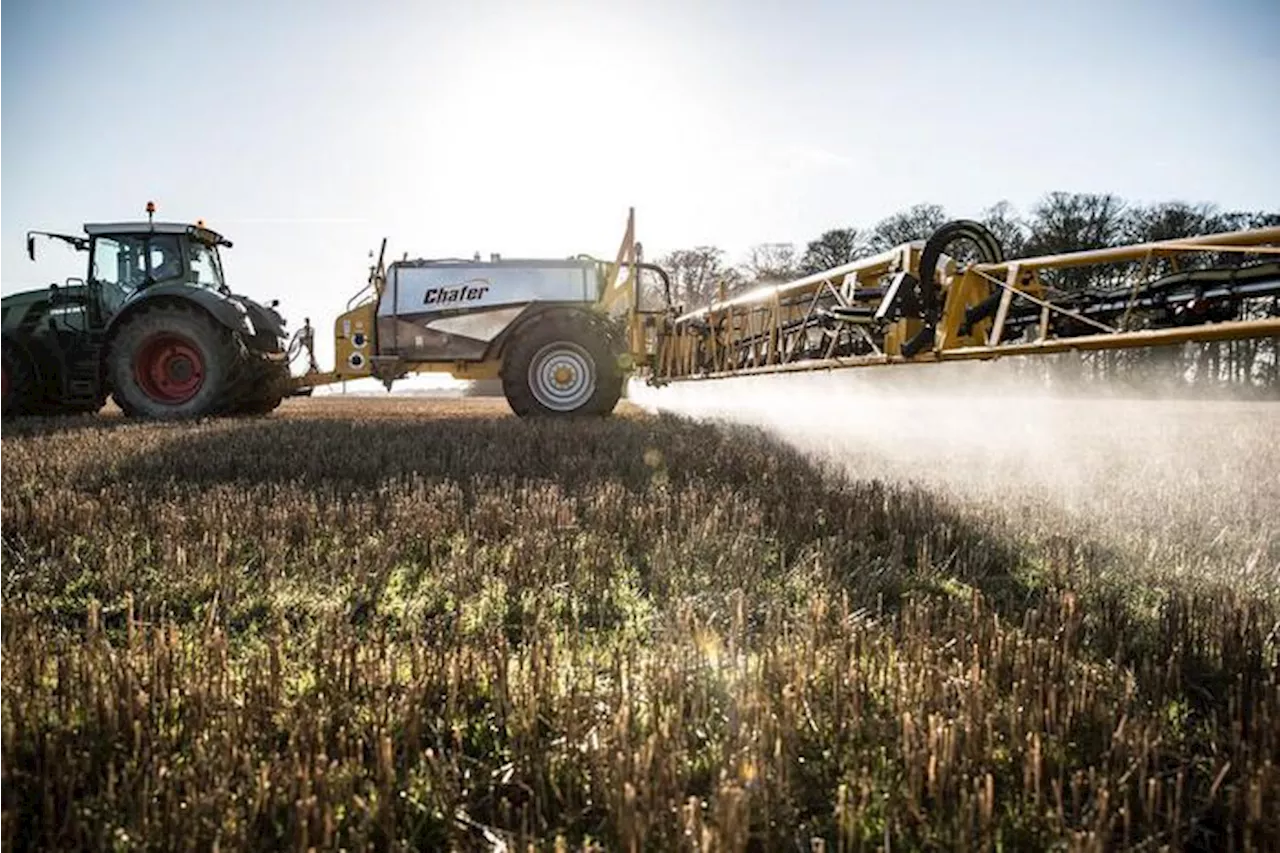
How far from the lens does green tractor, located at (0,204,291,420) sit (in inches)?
437

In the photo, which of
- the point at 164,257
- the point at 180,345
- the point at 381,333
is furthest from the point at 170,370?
the point at 381,333

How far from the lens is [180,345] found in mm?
11297

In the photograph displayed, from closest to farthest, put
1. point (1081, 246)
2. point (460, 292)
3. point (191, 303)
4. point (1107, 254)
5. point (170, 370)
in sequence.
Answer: point (1107, 254), point (460, 292), point (191, 303), point (170, 370), point (1081, 246)

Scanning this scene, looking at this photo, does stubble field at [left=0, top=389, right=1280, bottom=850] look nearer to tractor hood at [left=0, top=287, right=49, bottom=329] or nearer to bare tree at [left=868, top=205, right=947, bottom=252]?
tractor hood at [left=0, top=287, right=49, bottom=329]

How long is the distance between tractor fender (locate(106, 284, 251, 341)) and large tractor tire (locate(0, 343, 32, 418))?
141 cm

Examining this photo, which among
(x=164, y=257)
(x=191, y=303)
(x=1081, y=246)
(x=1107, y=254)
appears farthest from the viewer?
(x=1081, y=246)

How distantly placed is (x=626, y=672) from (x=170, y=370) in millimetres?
10908

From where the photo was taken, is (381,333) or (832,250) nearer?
(381,333)

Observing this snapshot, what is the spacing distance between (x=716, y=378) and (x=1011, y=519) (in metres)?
4.93

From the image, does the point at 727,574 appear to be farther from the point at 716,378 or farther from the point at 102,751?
the point at 716,378

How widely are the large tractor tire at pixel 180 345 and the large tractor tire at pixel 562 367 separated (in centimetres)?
365

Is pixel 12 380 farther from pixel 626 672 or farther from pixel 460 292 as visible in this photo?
pixel 626 672

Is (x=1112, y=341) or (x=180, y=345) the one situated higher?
(x=180, y=345)

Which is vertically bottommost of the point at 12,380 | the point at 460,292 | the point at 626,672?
the point at 626,672
